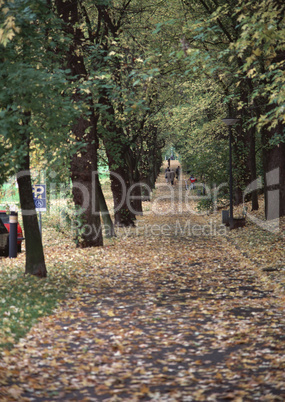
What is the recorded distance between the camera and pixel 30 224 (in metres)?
12.6

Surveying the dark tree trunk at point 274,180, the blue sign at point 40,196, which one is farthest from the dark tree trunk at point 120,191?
the blue sign at point 40,196

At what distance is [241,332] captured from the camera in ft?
26.8

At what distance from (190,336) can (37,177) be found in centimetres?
995

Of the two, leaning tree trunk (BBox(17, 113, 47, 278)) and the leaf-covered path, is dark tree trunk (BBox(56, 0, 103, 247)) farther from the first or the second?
leaning tree trunk (BBox(17, 113, 47, 278))

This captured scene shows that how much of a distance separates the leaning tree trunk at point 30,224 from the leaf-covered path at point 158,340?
3.53 ft

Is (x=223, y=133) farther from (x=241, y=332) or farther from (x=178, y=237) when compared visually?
(x=241, y=332)

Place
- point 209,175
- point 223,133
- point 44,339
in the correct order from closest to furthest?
1. point 44,339
2. point 209,175
3. point 223,133

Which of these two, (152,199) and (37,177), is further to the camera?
(152,199)

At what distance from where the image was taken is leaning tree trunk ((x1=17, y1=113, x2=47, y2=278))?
12.3 m

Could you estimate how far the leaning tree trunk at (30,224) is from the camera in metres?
12.3

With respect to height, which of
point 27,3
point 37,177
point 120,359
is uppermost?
point 27,3

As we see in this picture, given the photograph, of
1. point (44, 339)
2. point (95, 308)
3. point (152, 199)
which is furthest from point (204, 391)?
point (152, 199)

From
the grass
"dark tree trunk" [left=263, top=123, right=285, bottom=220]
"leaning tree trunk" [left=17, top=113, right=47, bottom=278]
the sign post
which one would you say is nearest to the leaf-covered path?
the grass

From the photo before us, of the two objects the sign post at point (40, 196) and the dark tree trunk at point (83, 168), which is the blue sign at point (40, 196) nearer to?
the sign post at point (40, 196)
